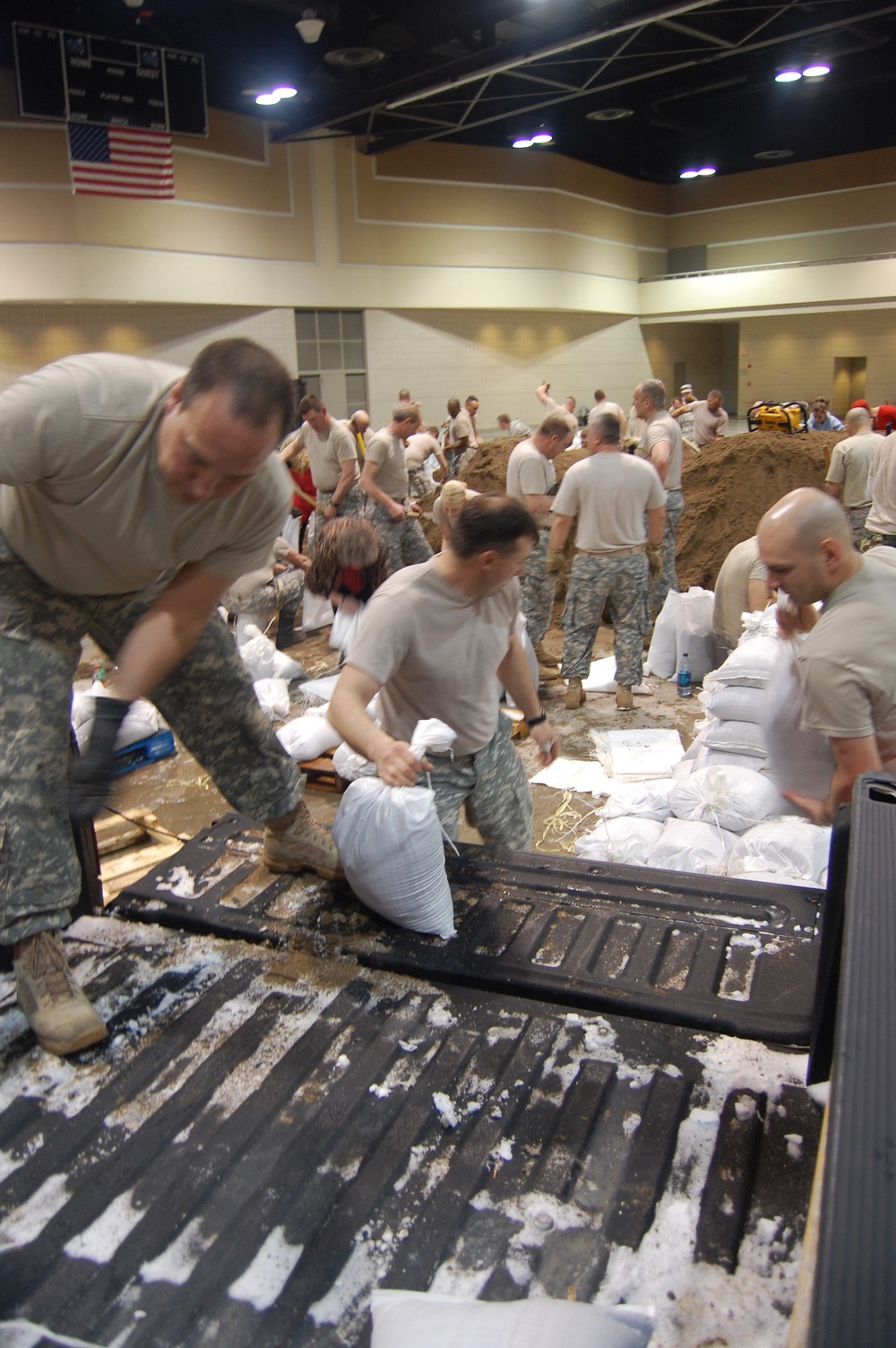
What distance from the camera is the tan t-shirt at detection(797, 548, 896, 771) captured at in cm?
240

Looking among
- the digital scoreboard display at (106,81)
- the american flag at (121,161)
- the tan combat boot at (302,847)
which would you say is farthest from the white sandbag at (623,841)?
the american flag at (121,161)

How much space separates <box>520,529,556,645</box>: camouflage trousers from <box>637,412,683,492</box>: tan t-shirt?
1353 mm

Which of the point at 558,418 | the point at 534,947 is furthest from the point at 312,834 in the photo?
the point at 558,418

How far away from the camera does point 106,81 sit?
11.1 m

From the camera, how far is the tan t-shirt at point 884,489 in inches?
265

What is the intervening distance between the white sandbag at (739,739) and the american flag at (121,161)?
1091 centimetres

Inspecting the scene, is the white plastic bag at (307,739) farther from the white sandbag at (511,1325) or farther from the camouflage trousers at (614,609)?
the white sandbag at (511,1325)

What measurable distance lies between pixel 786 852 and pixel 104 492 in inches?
93.1

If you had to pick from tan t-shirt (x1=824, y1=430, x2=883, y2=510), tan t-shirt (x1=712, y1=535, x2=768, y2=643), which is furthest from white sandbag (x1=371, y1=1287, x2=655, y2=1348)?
tan t-shirt (x1=824, y1=430, x2=883, y2=510)

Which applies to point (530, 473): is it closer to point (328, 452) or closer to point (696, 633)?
point (696, 633)

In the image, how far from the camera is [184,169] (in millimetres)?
14812

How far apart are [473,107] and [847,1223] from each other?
62.0ft

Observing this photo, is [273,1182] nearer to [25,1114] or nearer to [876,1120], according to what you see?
[25,1114]

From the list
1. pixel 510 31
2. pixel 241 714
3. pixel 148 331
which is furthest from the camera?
pixel 148 331
